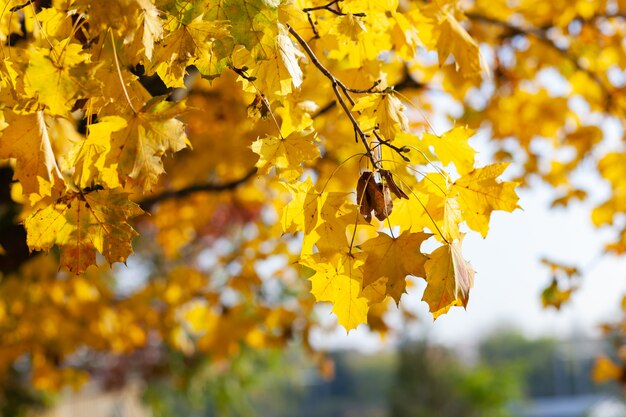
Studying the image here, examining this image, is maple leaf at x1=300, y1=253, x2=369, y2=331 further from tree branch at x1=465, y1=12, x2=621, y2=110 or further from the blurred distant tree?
the blurred distant tree

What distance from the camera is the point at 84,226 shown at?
3.68 feet

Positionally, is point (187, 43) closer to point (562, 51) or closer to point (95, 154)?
point (95, 154)

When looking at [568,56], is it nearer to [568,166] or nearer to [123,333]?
[568,166]

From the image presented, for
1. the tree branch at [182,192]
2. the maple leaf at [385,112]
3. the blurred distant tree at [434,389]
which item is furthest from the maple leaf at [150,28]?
the blurred distant tree at [434,389]

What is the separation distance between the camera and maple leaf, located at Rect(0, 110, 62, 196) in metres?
1.05

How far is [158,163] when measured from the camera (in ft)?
3.22

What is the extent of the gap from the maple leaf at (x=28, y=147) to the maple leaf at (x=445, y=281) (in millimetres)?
554

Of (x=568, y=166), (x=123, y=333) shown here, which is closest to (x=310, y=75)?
(x=568, y=166)

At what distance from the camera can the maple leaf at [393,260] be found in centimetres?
108

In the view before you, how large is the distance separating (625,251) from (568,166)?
3.18 feet

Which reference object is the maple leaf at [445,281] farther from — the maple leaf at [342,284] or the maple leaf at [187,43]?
the maple leaf at [187,43]

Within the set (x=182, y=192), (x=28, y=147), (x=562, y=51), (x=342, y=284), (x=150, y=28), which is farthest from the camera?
(x=562, y=51)

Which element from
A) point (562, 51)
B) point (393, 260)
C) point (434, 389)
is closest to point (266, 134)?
point (393, 260)

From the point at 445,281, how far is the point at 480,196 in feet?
0.74
